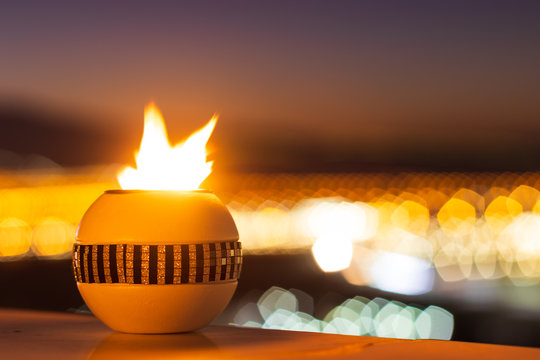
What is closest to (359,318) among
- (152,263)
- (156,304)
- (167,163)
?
(167,163)

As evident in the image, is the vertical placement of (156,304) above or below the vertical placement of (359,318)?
above

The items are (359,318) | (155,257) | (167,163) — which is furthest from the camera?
(359,318)

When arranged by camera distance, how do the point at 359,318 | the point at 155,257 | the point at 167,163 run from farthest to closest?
the point at 359,318 < the point at 167,163 < the point at 155,257

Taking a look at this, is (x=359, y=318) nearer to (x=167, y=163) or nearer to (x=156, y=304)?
(x=167, y=163)

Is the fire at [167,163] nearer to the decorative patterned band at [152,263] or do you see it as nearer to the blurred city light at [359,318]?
the decorative patterned band at [152,263]

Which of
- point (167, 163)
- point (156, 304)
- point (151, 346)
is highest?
point (167, 163)

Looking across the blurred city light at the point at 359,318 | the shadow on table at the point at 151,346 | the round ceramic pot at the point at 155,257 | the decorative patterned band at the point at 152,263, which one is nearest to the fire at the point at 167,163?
the round ceramic pot at the point at 155,257
